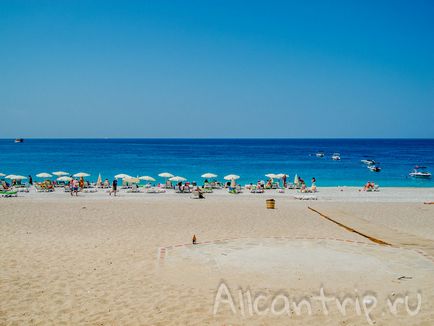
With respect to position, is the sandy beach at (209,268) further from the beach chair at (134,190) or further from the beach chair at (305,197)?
the beach chair at (134,190)

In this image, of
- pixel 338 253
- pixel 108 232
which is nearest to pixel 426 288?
pixel 338 253

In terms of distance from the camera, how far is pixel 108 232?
1652 cm

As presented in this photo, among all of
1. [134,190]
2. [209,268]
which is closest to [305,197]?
[134,190]

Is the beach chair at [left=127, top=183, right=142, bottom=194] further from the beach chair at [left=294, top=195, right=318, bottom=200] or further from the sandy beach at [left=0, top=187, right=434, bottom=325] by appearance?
the sandy beach at [left=0, top=187, right=434, bottom=325]

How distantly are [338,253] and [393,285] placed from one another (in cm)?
313

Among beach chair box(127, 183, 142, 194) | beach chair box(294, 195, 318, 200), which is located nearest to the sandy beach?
beach chair box(294, 195, 318, 200)

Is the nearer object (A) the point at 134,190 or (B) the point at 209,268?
(B) the point at 209,268

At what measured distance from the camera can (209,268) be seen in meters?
11.3

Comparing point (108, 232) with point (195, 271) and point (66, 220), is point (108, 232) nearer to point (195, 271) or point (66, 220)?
point (66, 220)

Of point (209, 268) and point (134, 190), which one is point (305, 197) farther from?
point (209, 268)

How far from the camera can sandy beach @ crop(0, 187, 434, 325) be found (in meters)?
8.27

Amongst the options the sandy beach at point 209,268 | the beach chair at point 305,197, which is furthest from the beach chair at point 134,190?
the sandy beach at point 209,268

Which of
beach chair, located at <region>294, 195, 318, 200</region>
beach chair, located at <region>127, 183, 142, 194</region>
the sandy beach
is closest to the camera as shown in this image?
the sandy beach

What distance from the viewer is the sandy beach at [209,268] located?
8.27 m
